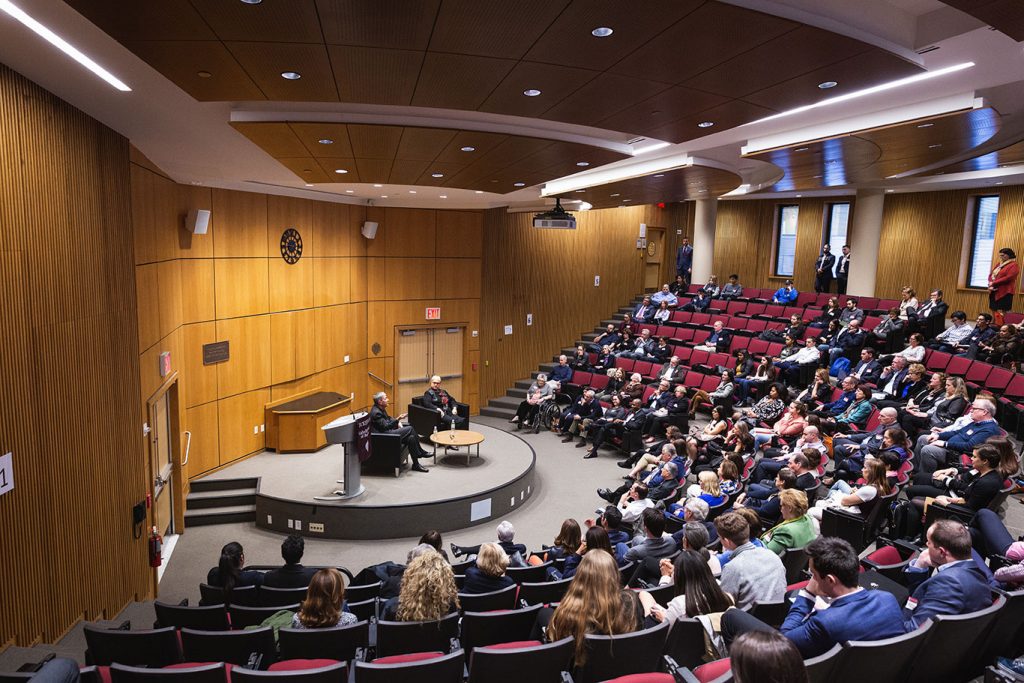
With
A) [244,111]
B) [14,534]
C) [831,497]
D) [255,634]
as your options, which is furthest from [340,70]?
[831,497]

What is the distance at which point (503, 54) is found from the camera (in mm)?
3412

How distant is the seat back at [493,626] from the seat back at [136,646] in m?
1.55

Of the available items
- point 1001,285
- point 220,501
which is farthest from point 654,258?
point 220,501

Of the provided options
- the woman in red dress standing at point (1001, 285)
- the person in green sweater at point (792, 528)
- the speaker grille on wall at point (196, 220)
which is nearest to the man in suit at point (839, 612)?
the person in green sweater at point (792, 528)

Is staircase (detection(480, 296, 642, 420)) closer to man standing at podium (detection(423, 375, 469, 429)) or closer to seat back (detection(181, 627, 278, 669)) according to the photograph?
man standing at podium (detection(423, 375, 469, 429))

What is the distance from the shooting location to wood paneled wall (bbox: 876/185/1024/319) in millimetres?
13406

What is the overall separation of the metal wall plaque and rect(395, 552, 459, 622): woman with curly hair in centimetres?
681

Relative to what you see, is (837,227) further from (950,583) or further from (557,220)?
(950,583)

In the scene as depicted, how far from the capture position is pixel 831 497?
577 centimetres

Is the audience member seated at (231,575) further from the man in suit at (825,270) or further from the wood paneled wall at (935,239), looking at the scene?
the wood paneled wall at (935,239)

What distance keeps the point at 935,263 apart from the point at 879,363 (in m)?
6.79

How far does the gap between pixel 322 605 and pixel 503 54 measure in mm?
3090

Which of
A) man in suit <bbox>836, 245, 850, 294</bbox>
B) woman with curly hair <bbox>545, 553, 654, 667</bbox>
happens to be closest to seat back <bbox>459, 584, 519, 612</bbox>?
woman with curly hair <bbox>545, 553, 654, 667</bbox>

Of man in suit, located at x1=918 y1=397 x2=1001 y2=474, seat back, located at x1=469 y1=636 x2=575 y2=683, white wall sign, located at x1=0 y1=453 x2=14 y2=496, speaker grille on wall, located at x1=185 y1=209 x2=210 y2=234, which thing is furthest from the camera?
speaker grille on wall, located at x1=185 y1=209 x2=210 y2=234
